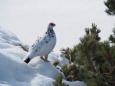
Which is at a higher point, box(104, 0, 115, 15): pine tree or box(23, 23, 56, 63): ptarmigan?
box(104, 0, 115, 15): pine tree

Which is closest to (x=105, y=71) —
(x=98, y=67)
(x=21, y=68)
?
(x=98, y=67)

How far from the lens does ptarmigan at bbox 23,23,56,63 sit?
7.46 metres

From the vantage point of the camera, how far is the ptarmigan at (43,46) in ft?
24.5

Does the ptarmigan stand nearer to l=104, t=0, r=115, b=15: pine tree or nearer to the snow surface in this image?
the snow surface

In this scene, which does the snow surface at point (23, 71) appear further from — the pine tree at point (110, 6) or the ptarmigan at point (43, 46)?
the pine tree at point (110, 6)

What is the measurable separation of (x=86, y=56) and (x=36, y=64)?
6.29ft

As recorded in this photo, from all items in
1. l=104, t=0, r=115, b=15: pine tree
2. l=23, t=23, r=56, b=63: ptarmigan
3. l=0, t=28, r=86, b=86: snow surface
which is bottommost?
l=0, t=28, r=86, b=86: snow surface

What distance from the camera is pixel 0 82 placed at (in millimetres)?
5816

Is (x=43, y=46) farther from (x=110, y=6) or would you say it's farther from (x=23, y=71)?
(x=110, y=6)

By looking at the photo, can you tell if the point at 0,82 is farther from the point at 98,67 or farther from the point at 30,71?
the point at 98,67

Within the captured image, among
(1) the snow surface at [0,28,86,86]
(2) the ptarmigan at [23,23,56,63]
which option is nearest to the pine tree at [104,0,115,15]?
(2) the ptarmigan at [23,23,56,63]

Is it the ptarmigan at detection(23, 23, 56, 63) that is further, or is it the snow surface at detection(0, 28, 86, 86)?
the ptarmigan at detection(23, 23, 56, 63)

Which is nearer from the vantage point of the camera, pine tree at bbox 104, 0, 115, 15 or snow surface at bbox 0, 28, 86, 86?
snow surface at bbox 0, 28, 86, 86

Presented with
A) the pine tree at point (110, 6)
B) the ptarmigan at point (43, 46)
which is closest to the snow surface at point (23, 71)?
the ptarmigan at point (43, 46)
